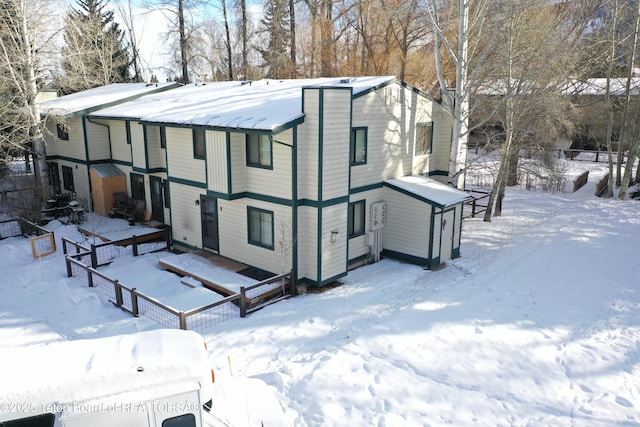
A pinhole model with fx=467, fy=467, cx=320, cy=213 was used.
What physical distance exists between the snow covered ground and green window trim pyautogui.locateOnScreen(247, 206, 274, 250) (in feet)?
7.93

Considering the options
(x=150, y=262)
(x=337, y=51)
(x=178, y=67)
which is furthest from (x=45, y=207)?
(x=178, y=67)

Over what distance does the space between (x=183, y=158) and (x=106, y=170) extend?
6.59 m

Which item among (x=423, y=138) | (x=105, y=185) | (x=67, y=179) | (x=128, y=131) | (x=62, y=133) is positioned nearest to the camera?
(x=423, y=138)

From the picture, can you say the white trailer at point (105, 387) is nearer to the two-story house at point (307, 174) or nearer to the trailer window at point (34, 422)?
the trailer window at point (34, 422)

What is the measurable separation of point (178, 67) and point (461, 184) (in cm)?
3528

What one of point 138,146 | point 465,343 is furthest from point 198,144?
point 465,343

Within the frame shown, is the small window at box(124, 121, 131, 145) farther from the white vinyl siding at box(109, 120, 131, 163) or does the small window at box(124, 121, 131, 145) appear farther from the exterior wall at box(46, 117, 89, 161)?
the exterior wall at box(46, 117, 89, 161)

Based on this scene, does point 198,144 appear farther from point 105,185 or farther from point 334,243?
point 105,185

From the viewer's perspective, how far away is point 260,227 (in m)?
14.8

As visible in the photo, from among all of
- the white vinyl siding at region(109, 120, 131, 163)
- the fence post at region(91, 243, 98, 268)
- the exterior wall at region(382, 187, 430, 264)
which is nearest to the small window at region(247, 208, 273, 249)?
the exterior wall at region(382, 187, 430, 264)

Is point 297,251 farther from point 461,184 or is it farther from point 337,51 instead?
point 337,51

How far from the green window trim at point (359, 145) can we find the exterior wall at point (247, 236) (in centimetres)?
295

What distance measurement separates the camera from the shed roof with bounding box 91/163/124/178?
67.7 feet

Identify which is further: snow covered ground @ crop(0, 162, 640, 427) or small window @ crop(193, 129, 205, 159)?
small window @ crop(193, 129, 205, 159)
